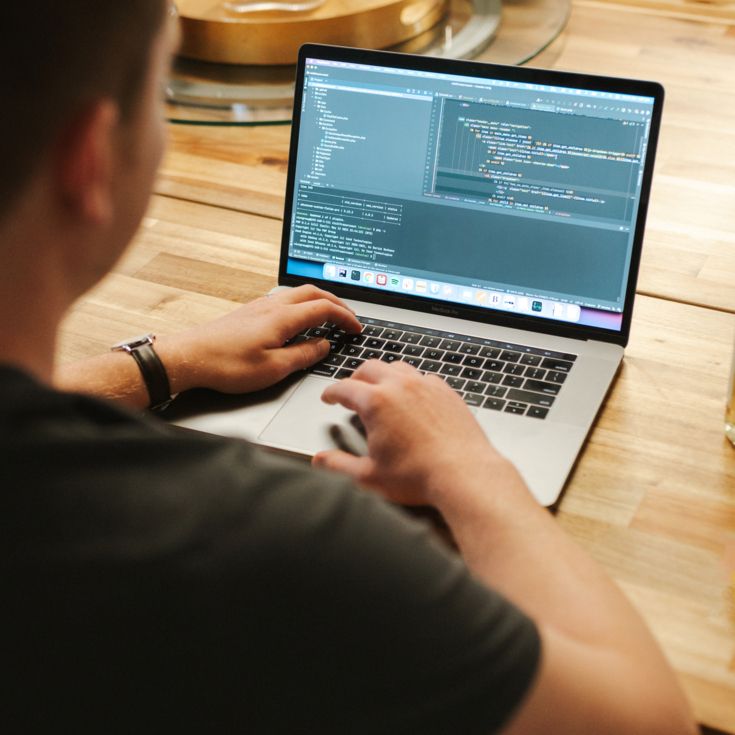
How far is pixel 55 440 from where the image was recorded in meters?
0.53

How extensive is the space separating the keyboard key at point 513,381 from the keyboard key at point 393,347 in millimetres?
126

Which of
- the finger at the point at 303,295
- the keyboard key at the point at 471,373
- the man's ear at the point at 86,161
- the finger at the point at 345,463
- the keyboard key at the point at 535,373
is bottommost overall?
the finger at the point at 345,463

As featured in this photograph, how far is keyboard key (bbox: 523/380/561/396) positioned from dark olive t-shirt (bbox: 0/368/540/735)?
542 millimetres

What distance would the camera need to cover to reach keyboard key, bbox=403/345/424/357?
1155 millimetres

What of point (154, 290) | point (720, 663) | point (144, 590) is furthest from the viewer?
point (154, 290)

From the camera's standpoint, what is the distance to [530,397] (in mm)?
1082

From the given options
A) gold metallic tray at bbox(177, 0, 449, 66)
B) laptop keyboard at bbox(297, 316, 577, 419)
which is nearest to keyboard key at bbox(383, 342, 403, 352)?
laptop keyboard at bbox(297, 316, 577, 419)

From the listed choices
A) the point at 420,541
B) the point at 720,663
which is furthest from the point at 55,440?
the point at 720,663

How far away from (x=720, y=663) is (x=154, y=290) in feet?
2.69

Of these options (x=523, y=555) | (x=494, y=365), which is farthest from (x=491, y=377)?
(x=523, y=555)

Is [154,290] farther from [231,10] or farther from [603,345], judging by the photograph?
[231,10]

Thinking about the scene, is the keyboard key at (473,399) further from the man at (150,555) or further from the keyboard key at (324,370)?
the man at (150,555)

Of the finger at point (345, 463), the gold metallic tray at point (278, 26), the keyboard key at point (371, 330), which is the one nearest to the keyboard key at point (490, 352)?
the keyboard key at point (371, 330)

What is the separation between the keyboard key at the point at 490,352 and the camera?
1.14 metres
